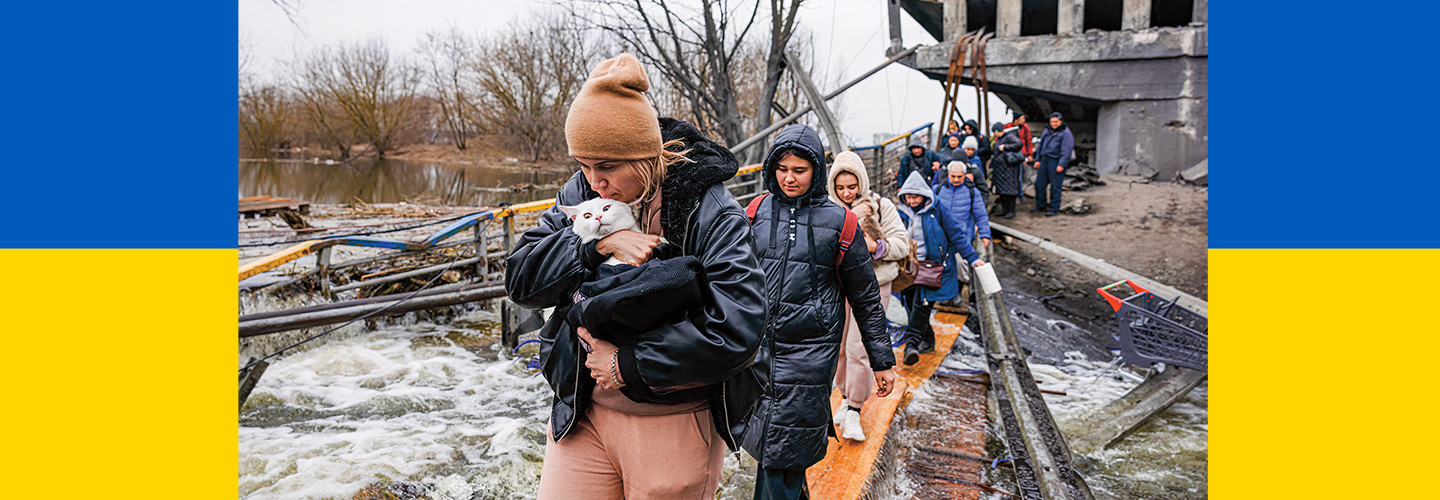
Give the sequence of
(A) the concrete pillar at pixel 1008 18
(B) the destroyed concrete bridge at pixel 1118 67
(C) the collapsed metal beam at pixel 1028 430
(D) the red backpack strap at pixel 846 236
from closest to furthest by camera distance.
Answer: (D) the red backpack strap at pixel 846 236, (C) the collapsed metal beam at pixel 1028 430, (B) the destroyed concrete bridge at pixel 1118 67, (A) the concrete pillar at pixel 1008 18

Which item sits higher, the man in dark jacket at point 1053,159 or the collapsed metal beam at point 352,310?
the man in dark jacket at point 1053,159

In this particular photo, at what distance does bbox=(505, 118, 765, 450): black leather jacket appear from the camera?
157cm

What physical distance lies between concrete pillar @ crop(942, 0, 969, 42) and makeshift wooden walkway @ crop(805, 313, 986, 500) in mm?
11968

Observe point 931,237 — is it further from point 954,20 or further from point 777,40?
point 954,20

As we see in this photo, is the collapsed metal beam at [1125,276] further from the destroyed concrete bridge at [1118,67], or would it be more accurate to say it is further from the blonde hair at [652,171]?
the destroyed concrete bridge at [1118,67]

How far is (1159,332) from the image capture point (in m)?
5.55

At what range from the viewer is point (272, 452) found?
4.58 meters

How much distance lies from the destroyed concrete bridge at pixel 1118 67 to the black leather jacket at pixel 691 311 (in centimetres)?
1429

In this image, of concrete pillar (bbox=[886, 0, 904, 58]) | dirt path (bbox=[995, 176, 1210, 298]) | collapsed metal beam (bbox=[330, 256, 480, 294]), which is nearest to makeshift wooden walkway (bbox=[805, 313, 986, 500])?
collapsed metal beam (bbox=[330, 256, 480, 294])

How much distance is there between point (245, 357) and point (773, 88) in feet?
23.8

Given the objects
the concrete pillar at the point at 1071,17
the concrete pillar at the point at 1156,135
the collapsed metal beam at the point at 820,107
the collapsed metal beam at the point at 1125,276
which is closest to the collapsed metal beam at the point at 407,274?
the collapsed metal beam at the point at 820,107

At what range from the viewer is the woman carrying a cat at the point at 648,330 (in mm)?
1603

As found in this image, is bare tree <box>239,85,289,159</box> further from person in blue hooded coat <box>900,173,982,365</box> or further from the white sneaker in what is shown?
the white sneaker

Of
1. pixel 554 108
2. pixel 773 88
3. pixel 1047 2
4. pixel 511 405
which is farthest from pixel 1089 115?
pixel 511 405
